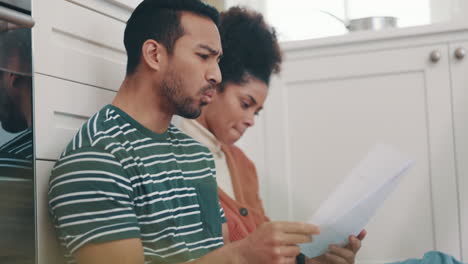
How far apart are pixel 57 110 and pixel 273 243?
0.46 m

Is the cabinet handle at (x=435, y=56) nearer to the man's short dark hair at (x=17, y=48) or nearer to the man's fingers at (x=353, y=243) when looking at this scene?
the man's fingers at (x=353, y=243)

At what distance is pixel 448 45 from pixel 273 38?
61 cm

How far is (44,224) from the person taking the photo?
1.18 meters

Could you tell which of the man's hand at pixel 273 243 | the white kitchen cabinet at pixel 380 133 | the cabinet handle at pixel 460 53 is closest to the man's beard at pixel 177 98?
the man's hand at pixel 273 243

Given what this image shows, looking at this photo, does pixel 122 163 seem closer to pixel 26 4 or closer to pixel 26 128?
pixel 26 128

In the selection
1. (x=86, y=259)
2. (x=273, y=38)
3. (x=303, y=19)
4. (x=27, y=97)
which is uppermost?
(x=303, y=19)

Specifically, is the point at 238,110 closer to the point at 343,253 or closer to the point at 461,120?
the point at 343,253

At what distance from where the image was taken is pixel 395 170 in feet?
3.95

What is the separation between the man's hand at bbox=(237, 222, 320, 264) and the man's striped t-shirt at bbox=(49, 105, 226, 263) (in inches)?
6.5

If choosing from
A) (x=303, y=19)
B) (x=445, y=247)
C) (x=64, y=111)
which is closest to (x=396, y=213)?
(x=445, y=247)

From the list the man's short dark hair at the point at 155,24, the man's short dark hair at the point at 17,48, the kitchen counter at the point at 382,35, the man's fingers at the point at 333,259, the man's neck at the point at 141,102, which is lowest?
the man's fingers at the point at 333,259

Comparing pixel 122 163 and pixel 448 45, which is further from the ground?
pixel 448 45

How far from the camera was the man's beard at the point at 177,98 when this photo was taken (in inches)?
49.5

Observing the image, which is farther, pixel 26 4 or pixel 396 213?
pixel 396 213
